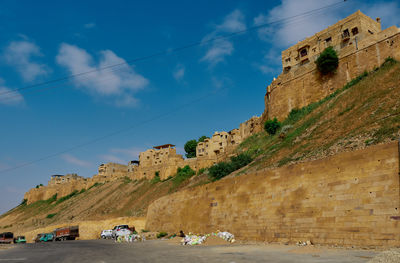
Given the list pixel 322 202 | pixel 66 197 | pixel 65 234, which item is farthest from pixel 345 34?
pixel 66 197

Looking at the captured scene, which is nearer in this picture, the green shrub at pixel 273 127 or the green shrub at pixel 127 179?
the green shrub at pixel 273 127

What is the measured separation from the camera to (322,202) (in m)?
12.7

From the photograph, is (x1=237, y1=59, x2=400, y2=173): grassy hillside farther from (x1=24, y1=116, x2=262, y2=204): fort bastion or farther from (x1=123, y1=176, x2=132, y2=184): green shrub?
(x1=123, y1=176, x2=132, y2=184): green shrub

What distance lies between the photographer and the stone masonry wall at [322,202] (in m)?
10.6

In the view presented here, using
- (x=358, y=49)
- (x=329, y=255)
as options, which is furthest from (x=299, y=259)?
(x=358, y=49)

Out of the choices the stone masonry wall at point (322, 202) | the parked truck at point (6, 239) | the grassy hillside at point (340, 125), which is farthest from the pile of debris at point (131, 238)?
the parked truck at point (6, 239)

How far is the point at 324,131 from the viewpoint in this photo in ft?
76.6

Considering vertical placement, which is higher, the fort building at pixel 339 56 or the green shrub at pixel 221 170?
the fort building at pixel 339 56

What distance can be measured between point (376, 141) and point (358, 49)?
19.6m

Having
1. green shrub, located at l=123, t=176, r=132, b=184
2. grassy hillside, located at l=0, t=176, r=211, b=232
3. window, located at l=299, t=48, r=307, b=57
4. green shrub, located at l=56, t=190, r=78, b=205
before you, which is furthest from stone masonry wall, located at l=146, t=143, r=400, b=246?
green shrub, located at l=56, t=190, r=78, b=205

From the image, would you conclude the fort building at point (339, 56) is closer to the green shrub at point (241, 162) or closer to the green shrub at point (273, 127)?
the green shrub at point (273, 127)

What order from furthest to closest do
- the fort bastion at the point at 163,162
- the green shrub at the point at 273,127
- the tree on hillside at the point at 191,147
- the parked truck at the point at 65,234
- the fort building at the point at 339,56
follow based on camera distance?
the tree on hillside at the point at 191,147 → the fort bastion at the point at 163,162 → the green shrub at the point at 273,127 → the parked truck at the point at 65,234 → the fort building at the point at 339,56

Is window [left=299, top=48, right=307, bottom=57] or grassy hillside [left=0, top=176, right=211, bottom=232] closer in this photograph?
window [left=299, top=48, right=307, bottom=57]

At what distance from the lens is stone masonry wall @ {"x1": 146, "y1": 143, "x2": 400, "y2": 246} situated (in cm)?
1059
